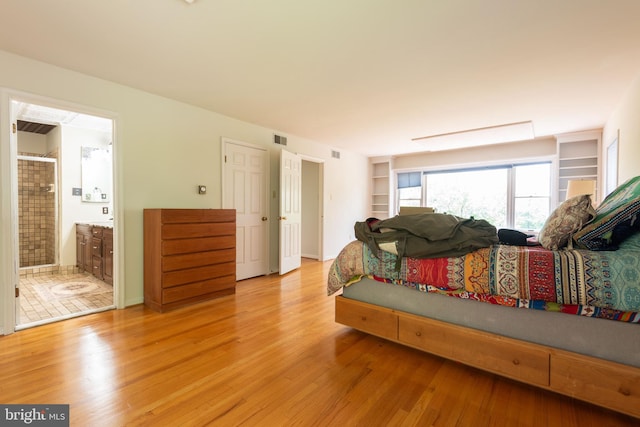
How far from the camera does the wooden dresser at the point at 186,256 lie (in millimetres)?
3018

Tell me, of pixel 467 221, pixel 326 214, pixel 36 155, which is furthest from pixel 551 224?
pixel 36 155

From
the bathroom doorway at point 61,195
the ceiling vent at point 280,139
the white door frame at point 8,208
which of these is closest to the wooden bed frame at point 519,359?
the white door frame at point 8,208

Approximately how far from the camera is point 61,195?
15.8 ft

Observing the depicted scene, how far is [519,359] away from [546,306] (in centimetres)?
35

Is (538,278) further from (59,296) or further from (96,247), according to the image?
(96,247)

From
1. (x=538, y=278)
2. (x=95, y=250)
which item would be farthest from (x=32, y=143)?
(x=538, y=278)

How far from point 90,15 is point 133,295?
2.63 metres

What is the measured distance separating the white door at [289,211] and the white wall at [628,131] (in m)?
3.99

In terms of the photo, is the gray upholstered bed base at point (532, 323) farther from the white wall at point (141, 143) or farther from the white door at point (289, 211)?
the white wall at point (141, 143)

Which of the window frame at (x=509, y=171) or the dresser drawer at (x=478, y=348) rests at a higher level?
the window frame at (x=509, y=171)

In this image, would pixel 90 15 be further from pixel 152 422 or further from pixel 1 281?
pixel 152 422

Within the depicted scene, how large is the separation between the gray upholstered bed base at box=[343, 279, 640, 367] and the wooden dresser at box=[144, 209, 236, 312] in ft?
6.60

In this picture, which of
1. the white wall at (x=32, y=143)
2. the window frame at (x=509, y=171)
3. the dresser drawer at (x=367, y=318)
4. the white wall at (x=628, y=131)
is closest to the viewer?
the dresser drawer at (x=367, y=318)

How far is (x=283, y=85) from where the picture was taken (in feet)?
9.98
